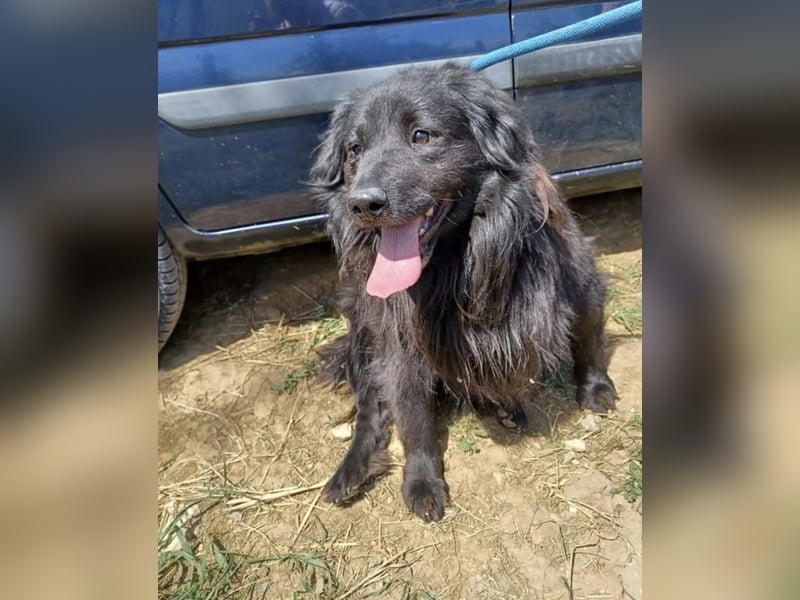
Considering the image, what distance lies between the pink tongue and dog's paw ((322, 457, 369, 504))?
3.08ft

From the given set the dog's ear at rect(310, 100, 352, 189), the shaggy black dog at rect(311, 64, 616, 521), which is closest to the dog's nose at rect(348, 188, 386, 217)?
the shaggy black dog at rect(311, 64, 616, 521)

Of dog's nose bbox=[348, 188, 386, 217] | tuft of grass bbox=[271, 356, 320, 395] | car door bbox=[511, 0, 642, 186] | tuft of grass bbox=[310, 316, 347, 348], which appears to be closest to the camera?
dog's nose bbox=[348, 188, 386, 217]

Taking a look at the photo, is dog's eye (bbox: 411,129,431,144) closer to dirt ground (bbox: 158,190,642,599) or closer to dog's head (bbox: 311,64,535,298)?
dog's head (bbox: 311,64,535,298)

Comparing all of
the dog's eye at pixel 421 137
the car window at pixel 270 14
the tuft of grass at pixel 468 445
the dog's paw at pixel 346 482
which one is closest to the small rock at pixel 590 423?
the tuft of grass at pixel 468 445

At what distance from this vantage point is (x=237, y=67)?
2.75 metres

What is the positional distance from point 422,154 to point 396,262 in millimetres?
451

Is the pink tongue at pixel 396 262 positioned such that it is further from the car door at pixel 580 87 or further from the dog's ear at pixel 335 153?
the car door at pixel 580 87

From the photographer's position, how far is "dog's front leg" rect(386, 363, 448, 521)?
250cm

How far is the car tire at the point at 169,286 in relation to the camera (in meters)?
3.02

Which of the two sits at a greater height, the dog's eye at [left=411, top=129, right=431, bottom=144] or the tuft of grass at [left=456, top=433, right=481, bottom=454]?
the dog's eye at [left=411, top=129, right=431, bottom=144]
